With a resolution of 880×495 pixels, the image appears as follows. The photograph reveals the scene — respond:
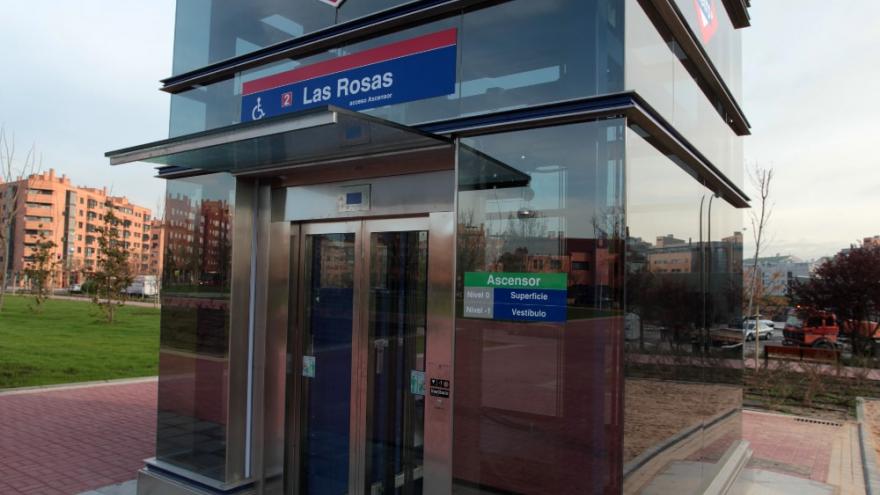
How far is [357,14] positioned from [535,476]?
3.52 metres

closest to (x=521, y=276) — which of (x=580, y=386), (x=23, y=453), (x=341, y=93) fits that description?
→ (x=580, y=386)

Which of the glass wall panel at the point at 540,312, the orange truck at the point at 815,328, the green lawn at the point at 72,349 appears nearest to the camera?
the glass wall panel at the point at 540,312

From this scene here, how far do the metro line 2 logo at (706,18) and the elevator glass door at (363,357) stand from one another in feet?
9.77

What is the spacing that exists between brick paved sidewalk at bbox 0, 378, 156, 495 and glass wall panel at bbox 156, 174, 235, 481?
131 centimetres

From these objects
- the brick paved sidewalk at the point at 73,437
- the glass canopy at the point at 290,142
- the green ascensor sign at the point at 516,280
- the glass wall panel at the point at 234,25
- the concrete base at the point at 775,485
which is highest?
the glass wall panel at the point at 234,25

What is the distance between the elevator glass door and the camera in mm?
4469

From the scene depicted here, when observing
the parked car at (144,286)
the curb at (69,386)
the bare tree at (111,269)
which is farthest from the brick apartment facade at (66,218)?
the curb at (69,386)

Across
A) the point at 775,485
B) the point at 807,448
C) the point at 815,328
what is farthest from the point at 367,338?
the point at 815,328

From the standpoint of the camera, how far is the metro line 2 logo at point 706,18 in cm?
505

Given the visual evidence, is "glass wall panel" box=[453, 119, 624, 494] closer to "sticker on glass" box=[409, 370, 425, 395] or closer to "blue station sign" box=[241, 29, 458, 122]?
"sticker on glass" box=[409, 370, 425, 395]

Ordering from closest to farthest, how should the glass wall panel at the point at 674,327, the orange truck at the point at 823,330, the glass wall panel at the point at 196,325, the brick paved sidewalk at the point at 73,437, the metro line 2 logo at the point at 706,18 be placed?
the glass wall panel at the point at 674,327
the metro line 2 logo at the point at 706,18
the glass wall panel at the point at 196,325
the brick paved sidewalk at the point at 73,437
the orange truck at the point at 823,330

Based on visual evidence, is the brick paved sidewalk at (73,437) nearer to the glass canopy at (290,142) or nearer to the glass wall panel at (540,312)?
the glass canopy at (290,142)

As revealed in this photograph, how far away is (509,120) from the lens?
3.63 metres

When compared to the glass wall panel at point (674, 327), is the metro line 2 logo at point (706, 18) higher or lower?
higher
